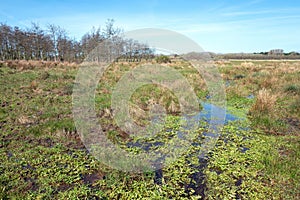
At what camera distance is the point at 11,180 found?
3.54m

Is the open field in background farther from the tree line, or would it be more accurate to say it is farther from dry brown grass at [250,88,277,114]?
the tree line

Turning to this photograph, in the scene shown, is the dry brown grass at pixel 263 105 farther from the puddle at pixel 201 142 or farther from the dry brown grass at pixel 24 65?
the dry brown grass at pixel 24 65

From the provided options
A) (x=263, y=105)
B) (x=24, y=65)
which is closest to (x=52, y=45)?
(x=24, y=65)

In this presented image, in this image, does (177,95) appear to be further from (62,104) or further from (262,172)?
(262,172)

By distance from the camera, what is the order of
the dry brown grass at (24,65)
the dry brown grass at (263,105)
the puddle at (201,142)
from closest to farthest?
the puddle at (201,142)
the dry brown grass at (263,105)
the dry brown grass at (24,65)

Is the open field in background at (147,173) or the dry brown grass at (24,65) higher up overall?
the dry brown grass at (24,65)

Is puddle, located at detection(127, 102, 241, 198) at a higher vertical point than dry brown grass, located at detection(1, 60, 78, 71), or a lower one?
lower

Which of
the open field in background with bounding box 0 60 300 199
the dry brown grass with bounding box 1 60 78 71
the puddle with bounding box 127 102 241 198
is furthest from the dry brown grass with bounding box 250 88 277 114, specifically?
the dry brown grass with bounding box 1 60 78 71

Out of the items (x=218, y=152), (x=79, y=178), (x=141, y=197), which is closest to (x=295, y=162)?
(x=218, y=152)

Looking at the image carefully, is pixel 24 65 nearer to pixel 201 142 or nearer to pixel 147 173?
pixel 201 142

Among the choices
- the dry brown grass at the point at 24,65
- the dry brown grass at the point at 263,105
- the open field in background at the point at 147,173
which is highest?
the dry brown grass at the point at 24,65

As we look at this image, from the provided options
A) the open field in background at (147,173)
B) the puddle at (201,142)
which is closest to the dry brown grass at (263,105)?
the open field in background at (147,173)

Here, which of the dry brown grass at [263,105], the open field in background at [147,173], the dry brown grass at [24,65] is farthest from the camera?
the dry brown grass at [24,65]

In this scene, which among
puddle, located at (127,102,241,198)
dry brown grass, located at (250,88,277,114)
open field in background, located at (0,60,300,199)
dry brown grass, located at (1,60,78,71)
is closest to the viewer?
open field in background, located at (0,60,300,199)
